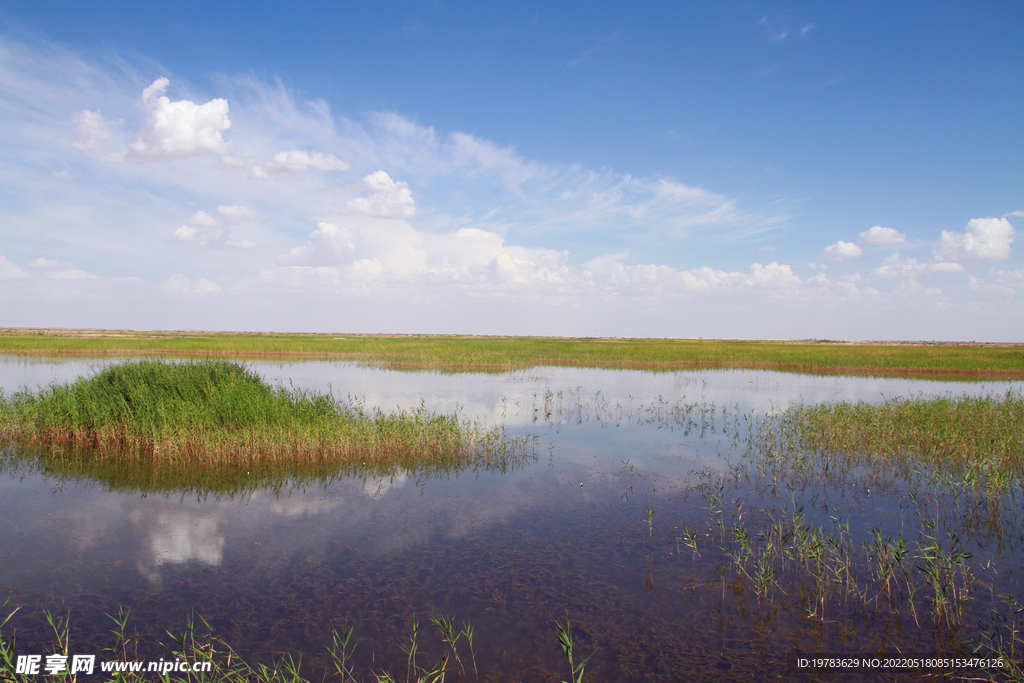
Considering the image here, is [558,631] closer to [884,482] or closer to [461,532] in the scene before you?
[461,532]

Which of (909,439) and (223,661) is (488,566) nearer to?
(223,661)

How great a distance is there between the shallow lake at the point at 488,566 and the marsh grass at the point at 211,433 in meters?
1.25

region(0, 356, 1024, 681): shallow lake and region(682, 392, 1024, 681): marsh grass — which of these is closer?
region(0, 356, 1024, 681): shallow lake

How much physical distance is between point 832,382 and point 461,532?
2796 centimetres

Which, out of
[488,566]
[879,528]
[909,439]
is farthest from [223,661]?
[909,439]

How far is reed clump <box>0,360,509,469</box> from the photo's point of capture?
12.4 m

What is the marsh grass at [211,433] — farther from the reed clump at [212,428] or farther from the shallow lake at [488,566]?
the shallow lake at [488,566]

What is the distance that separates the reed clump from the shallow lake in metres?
1.52

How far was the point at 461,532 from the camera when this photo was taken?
838cm

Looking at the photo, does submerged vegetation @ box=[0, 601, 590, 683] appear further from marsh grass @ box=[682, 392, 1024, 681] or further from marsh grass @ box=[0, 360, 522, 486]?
marsh grass @ box=[0, 360, 522, 486]

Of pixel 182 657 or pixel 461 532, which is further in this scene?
Result: pixel 461 532

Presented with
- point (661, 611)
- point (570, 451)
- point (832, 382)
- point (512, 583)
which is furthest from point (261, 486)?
point (832, 382)

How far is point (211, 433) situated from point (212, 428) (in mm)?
383

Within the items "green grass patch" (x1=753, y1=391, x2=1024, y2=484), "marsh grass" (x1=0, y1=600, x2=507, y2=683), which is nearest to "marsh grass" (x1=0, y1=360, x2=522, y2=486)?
"marsh grass" (x1=0, y1=600, x2=507, y2=683)
